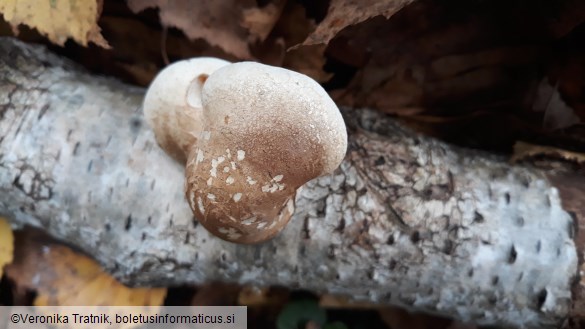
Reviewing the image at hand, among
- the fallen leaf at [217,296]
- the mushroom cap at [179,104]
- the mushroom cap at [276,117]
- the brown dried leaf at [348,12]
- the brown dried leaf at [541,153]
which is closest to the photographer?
the mushroom cap at [276,117]

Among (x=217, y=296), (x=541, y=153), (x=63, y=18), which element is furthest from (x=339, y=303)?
(x=63, y=18)

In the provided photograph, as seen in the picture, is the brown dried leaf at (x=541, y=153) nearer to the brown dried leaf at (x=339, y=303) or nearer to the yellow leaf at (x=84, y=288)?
the brown dried leaf at (x=339, y=303)

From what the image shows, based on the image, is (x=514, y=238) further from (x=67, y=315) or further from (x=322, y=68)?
(x=67, y=315)

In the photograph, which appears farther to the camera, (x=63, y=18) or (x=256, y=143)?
(x=63, y=18)

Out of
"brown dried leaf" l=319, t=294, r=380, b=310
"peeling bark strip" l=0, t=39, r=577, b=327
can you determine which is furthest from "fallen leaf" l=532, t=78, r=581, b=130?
"brown dried leaf" l=319, t=294, r=380, b=310

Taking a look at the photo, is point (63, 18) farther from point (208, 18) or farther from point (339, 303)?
point (339, 303)

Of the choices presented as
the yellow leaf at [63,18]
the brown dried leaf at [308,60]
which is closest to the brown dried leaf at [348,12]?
the brown dried leaf at [308,60]
